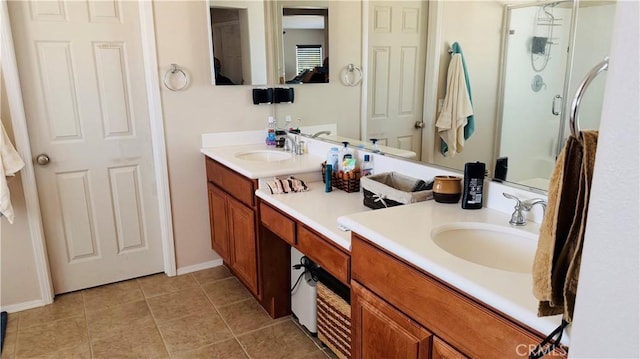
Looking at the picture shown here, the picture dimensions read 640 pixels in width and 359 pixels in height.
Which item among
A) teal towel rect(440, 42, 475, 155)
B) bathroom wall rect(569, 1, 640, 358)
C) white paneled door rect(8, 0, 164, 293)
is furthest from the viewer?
white paneled door rect(8, 0, 164, 293)

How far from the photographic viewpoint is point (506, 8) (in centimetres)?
165

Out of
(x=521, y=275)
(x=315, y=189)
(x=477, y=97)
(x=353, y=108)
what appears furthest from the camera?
(x=353, y=108)

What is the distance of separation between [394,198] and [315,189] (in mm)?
616

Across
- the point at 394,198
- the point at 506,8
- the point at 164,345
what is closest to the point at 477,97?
the point at 506,8

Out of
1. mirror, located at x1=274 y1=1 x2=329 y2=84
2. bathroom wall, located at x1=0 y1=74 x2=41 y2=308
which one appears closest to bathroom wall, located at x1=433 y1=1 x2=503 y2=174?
mirror, located at x1=274 y1=1 x2=329 y2=84

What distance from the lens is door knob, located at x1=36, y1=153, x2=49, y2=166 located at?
2.80 m

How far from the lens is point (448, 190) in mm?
1769

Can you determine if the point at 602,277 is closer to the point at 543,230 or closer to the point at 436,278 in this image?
the point at 543,230

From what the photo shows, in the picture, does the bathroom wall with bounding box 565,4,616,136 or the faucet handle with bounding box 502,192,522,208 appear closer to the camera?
the bathroom wall with bounding box 565,4,616,136

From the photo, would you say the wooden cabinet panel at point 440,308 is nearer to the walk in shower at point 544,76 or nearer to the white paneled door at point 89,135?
the walk in shower at point 544,76

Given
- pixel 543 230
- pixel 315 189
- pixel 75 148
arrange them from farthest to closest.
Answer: pixel 75 148 → pixel 315 189 → pixel 543 230

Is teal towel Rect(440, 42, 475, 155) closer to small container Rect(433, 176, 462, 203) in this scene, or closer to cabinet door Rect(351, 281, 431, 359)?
small container Rect(433, 176, 462, 203)

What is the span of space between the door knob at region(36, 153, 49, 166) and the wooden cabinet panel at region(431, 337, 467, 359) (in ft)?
8.31

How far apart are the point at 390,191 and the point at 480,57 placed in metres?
0.61
